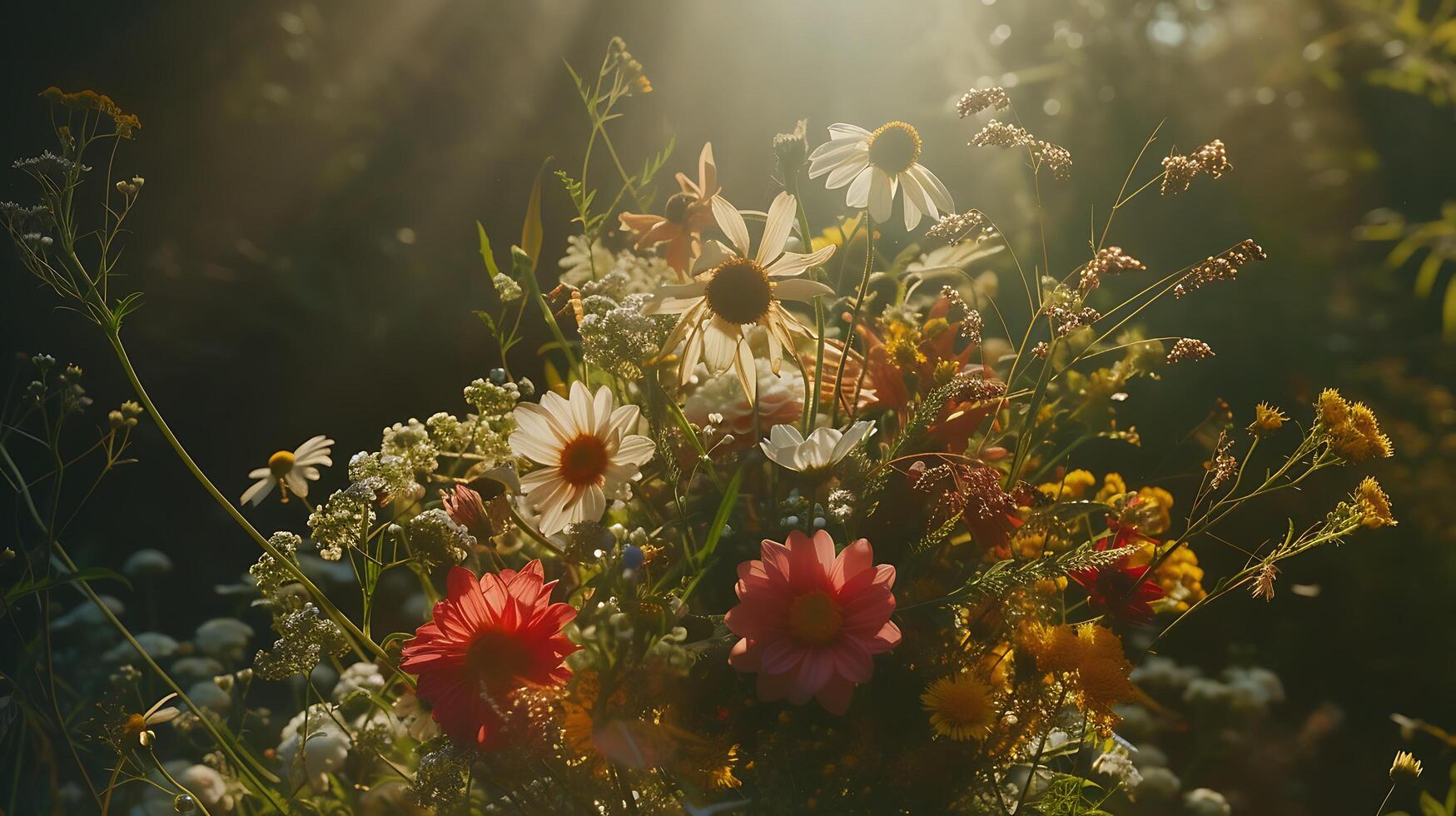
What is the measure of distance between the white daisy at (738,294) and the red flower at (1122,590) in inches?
9.9

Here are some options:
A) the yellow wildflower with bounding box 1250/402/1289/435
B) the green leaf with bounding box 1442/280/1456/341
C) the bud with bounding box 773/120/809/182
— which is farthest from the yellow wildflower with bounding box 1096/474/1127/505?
the green leaf with bounding box 1442/280/1456/341

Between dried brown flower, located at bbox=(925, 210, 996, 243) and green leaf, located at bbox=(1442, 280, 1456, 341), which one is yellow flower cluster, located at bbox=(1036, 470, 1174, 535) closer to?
dried brown flower, located at bbox=(925, 210, 996, 243)

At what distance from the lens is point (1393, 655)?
1490 mm

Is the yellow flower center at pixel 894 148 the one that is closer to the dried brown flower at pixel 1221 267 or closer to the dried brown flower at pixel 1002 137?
the dried brown flower at pixel 1002 137

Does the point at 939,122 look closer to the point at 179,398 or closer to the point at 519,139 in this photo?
the point at 519,139

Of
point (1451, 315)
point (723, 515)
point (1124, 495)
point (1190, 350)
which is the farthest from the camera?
point (1451, 315)

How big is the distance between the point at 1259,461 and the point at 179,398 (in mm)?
2027

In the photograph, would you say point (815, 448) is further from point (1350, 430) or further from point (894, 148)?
point (1350, 430)

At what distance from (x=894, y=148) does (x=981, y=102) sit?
60 mm

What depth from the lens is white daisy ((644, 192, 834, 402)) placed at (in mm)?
575

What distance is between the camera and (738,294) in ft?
1.90

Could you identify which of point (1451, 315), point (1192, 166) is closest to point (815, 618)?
point (1192, 166)

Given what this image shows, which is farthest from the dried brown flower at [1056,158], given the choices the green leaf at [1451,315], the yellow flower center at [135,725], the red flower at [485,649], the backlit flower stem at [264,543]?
the green leaf at [1451,315]

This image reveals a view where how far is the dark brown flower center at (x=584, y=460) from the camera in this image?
1.84 ft
